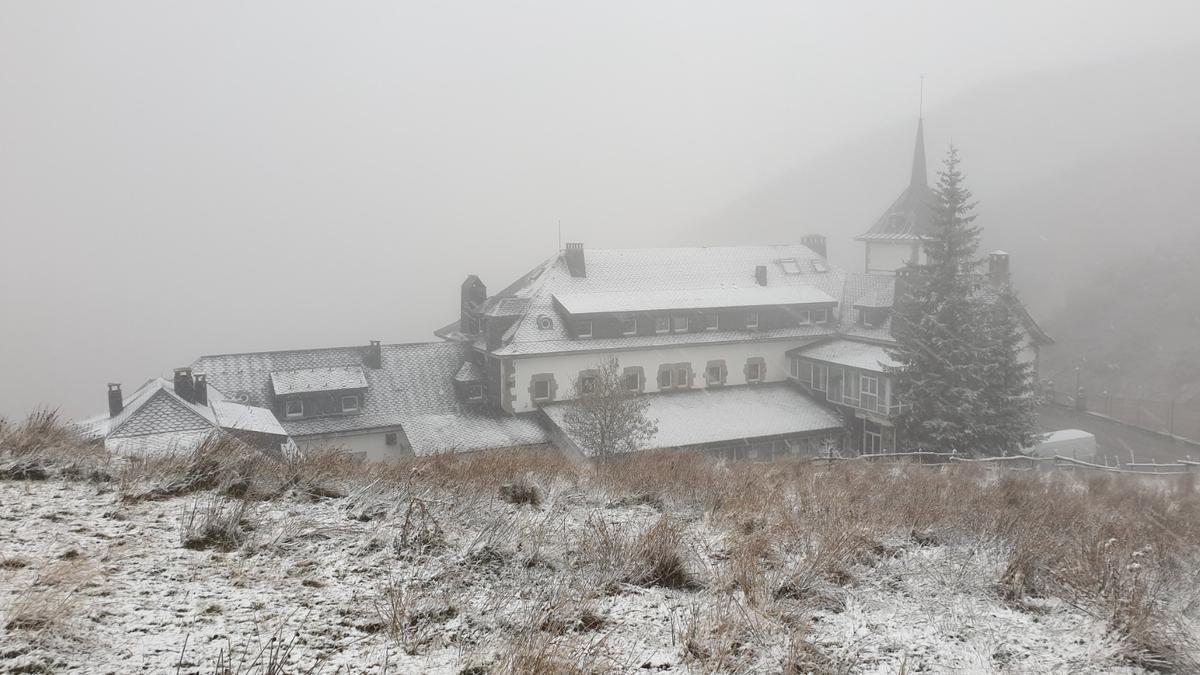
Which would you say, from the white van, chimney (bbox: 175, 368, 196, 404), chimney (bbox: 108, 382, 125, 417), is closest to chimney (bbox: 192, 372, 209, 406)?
chimney (bbox: 175, 368, 196, 404)

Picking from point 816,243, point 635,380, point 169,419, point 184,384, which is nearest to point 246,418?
point 184,384

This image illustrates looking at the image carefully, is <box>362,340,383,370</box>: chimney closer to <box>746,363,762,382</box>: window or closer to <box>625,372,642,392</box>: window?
<box>625,372,642,392</box>: window

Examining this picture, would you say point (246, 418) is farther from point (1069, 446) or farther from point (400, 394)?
point (1069, 446)

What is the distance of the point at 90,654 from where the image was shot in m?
3.62

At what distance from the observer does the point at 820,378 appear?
36.2 metres

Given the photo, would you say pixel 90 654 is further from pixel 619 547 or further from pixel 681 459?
pixel 681 459

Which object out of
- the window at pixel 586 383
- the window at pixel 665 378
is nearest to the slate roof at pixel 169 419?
the window at pixel 586 383

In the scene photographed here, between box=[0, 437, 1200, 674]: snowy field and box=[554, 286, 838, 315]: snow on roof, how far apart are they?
1052 inches

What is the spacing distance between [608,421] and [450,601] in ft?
70.2

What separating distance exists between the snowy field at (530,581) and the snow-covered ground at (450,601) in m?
0.02

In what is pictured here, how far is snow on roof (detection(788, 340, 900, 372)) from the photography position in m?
32.8

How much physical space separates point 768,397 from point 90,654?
33.7m

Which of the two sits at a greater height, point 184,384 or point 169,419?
point 184,384

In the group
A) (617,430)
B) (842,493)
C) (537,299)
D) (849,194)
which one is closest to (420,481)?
(842,493)
